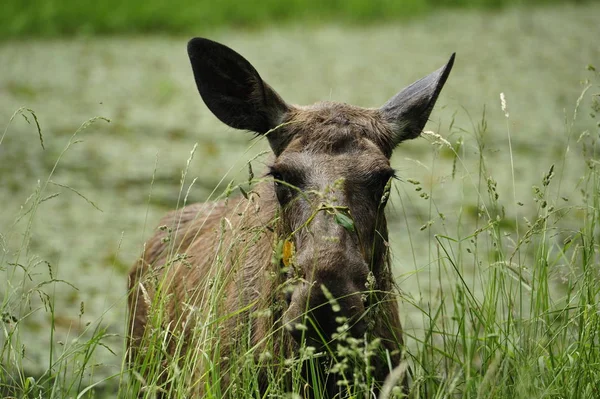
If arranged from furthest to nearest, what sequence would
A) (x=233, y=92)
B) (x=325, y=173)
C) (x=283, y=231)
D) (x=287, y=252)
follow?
(x=233, y=92)
(x=283, y=231)
(x=325, y=173)
(x=287, y=252)

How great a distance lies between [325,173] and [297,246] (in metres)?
0.33

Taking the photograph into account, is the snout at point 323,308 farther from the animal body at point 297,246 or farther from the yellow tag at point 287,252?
the yellow tag at point 287,252

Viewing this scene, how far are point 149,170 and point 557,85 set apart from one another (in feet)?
22.1

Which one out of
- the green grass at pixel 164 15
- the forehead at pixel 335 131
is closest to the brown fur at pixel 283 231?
the forehead at pixel 335 131

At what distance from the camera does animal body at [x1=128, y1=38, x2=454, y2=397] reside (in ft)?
10.6

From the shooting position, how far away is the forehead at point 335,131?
3775 mm

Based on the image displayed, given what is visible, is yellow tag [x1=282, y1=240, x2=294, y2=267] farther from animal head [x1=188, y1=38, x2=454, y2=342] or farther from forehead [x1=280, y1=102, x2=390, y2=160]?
forehead [x1=280, y1=102, x2=390, y2=160]

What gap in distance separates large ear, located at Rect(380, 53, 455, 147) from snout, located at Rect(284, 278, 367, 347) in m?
1.21

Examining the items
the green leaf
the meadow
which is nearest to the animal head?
the green leaf

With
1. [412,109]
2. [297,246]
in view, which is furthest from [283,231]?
[412,109]

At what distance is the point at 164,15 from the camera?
14508mm

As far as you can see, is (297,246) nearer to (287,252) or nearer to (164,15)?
(287,252)

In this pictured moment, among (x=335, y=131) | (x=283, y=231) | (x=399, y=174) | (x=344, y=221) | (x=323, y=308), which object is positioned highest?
(x=335, y=131)

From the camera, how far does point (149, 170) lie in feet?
30.5
